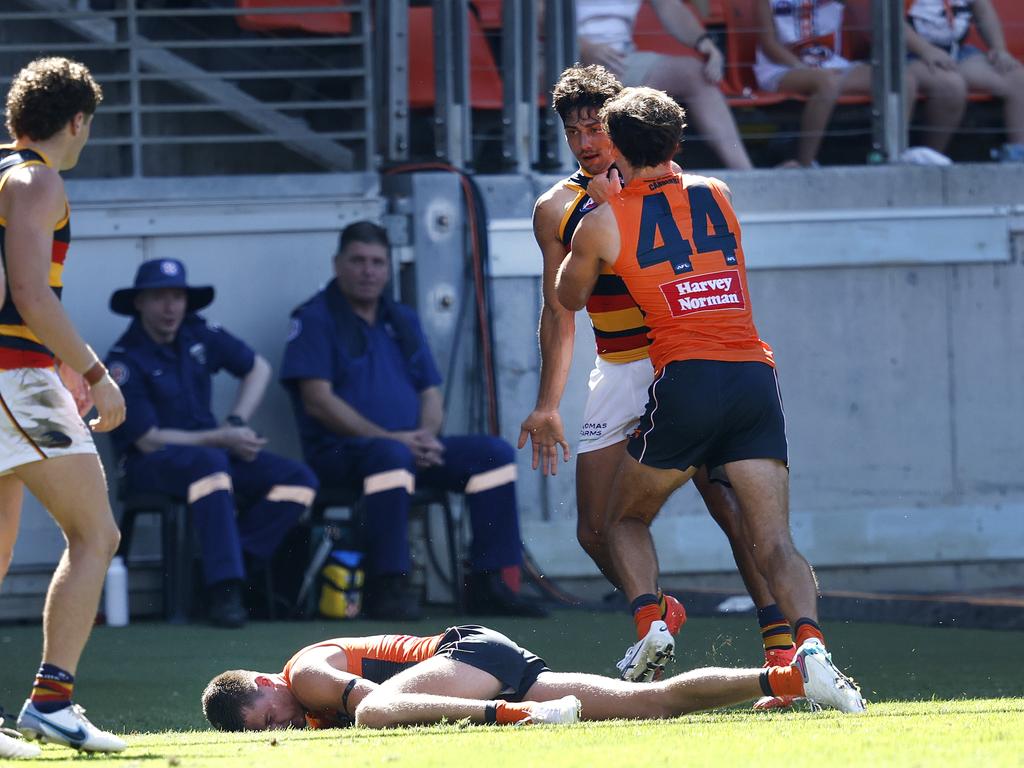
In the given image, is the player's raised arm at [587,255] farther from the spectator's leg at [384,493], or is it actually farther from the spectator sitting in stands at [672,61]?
the spectator sitting in stands at [672,61]

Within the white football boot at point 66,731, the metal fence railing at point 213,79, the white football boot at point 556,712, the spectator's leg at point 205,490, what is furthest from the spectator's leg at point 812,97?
the white football boot at point 66,731

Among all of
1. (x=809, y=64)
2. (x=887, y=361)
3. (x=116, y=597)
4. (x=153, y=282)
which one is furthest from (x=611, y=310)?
(x=809, y=64)

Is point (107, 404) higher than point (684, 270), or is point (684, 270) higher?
point (684, 270)

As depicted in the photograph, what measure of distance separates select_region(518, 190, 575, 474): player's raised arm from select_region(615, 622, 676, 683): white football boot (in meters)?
0.76

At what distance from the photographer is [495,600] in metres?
9.70

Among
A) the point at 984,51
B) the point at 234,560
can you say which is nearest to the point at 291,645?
the point at 234,560

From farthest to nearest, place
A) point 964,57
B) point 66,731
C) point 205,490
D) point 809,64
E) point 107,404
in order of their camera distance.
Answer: point 964,57 → point 809,64 → point 205,490 → point 107,404 → point 66,731

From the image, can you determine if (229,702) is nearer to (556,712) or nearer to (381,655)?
(381,655)

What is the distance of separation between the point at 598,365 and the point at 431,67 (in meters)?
4.96

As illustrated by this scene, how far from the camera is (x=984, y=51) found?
474 inches

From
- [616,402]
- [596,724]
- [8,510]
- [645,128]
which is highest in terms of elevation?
[645,128]

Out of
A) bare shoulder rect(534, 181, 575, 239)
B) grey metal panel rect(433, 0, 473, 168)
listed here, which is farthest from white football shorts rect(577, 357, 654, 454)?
grey metal panel rect(433, 0, 473, 168)

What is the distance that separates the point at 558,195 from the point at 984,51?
6.25m

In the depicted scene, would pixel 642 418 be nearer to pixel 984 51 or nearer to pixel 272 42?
pixel 272 42
